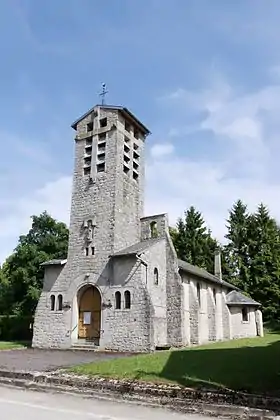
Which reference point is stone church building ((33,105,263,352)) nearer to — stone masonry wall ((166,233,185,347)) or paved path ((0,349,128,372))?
stone masonry wall ((166,233,185,347))

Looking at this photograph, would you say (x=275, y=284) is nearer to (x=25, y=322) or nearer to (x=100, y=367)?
(x=25, y=322)

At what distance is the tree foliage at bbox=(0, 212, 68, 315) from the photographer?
112ft

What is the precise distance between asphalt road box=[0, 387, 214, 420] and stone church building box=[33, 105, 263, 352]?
13.3 meters

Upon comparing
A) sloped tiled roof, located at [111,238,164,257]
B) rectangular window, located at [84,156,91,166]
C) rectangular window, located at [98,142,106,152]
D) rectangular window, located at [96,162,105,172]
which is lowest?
sloped tiled roof, located at [111,238,164,257]

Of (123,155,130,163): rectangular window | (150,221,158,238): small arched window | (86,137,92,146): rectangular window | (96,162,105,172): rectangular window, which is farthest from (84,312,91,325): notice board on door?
(86,137,92,146): rectangular window

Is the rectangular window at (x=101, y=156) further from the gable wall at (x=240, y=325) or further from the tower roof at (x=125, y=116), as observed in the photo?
the gable wall at (x=240, y=325)

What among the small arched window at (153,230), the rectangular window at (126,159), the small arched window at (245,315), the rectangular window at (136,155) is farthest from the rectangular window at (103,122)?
the small arched window at (245,315)

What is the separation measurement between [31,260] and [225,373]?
26897 mm

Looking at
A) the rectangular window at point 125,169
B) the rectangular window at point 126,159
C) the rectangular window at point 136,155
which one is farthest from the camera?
the rectangular window at point 136,155

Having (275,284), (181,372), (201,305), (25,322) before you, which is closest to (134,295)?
(201,305)

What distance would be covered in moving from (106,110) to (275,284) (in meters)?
29.5

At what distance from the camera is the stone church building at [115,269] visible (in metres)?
22.9

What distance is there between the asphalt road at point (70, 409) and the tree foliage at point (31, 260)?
25.3 meters

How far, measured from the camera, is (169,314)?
80.4ft
